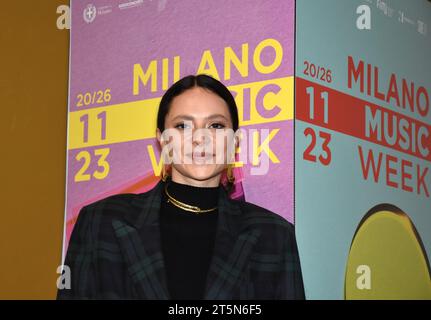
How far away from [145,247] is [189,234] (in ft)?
0.46

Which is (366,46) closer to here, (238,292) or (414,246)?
(414,246)

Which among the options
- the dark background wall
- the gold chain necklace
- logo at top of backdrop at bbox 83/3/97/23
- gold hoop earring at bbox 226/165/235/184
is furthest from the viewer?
logo at top of backdrop at bbox 83/3/97/23

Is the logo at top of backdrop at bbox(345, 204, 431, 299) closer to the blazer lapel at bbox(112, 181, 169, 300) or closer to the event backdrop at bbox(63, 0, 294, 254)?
the event backdrop at bbox(63, 0, 294, 254)

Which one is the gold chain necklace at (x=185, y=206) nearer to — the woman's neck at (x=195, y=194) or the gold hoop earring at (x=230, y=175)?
the woman's neck at (x=195, y=194)

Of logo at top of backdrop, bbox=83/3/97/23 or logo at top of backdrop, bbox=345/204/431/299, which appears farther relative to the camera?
logo at top of backdrop, bbox=83/3/97/23

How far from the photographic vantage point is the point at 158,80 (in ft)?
9.78

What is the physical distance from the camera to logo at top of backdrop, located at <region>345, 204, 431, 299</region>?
2.93 metres

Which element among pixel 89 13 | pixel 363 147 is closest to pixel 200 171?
pixel 363 147

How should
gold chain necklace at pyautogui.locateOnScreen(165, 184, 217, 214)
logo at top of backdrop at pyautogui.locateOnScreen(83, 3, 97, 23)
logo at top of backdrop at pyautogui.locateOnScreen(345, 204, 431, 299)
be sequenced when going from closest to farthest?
gold chain necklace at pyautogui.locateOnScreen(165, 184, 217, 214), logo at top of backdrop at pyautogui.locateOnScreen(345, 204, 431, 299), logo at top of backdrop at pyautogui.locateOnScreen(83, 3, 97, 23)

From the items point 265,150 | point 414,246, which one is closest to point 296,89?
point 265,150

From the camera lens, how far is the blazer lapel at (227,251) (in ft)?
7.63

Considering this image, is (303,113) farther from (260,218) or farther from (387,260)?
(387,260)

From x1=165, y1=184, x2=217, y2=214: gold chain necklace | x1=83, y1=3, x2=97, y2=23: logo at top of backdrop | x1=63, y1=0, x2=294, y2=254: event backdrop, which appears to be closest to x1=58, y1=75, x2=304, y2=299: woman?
x1=165, y1=184, x2=217, y2=214: gold chain necklace

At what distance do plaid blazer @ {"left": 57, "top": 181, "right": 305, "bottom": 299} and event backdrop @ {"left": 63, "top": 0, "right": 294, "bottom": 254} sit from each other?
197mm
